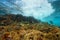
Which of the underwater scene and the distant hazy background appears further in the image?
the distant hazy background

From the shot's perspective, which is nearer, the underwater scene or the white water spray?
→ the underwater scene

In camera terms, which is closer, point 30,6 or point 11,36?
point 11,36

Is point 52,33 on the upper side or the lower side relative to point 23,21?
lower

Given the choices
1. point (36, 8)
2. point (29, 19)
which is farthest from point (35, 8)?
point (29, 19)

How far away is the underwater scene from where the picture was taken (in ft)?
15.3

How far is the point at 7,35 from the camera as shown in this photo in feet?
15.3

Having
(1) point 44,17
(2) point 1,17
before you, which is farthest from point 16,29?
(1) point 44,17

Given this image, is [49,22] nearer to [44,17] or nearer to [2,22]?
[44,17]

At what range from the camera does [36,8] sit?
4.97m

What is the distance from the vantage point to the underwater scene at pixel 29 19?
468 centimetres

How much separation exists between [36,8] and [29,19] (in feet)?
1.27

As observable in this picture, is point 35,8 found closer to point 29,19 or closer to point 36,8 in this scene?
point 36,8

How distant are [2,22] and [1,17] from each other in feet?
0.52

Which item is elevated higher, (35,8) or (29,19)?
(35,8)
